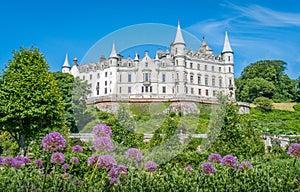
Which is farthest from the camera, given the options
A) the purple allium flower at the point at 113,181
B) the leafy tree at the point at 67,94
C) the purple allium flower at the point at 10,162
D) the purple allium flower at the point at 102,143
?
the leafy tree at the point at 67,94

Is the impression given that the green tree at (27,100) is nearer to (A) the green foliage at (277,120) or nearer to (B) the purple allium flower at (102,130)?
(B) the purple allium flower at (102,130)

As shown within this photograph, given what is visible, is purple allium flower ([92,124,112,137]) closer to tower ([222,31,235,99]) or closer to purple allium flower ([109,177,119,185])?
purple allium flower ([109,177,119,185])

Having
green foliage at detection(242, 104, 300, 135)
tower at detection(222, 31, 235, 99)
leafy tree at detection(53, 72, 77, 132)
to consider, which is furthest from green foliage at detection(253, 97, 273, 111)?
leafy tree at detection(53, 72, 77, 132)

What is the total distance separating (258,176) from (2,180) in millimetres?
3627

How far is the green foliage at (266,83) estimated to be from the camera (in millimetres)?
60169

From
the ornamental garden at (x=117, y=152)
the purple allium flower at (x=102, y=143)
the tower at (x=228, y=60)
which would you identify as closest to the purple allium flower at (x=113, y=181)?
the ornamental garden at (x=117, y=152)

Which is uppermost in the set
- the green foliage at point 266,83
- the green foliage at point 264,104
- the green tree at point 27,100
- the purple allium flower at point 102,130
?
the green foliage at point 266,83

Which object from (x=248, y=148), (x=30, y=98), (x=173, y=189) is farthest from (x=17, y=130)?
(x=173, y=189)

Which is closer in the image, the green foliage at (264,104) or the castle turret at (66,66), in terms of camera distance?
the green foliage at (264,104)

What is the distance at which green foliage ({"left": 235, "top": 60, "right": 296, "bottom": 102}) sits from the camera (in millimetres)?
60169

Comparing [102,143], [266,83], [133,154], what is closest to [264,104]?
[266,83]

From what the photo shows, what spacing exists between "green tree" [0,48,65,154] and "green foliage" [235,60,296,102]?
46962 millimetres

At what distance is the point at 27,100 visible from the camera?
58.2 feet

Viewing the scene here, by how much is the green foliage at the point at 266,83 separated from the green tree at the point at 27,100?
46962 millimetres
